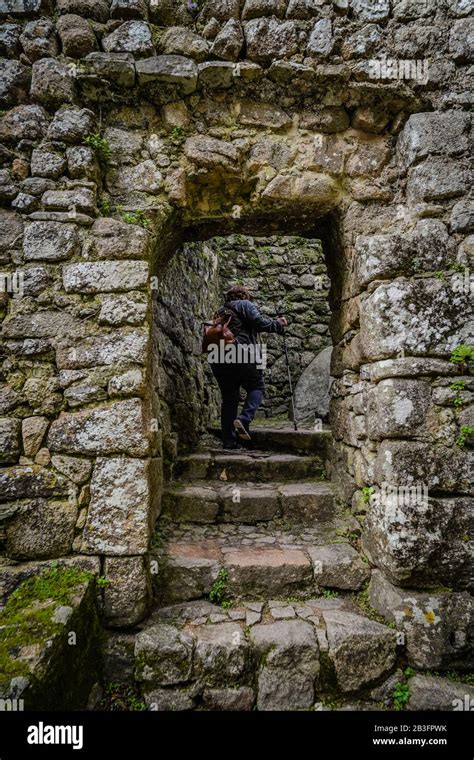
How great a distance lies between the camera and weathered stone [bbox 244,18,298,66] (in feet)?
7.56

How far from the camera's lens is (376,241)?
2.24 m

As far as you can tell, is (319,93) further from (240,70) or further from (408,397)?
(408,397)

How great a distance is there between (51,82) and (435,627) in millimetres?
3662

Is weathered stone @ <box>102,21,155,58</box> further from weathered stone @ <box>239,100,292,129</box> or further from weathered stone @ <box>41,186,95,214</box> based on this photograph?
weathered stone @ <box>41,186,95,214</box>

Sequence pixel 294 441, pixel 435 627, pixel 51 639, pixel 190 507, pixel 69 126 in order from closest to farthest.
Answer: pixel 51 639 → pixel 435 627 → pixel 69 126 → pixel 190 507 → pixel 294 441

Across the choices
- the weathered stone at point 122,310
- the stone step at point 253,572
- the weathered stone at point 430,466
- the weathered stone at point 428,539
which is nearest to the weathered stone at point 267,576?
the stone step at point 253,572

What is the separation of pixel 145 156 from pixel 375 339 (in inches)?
71.6

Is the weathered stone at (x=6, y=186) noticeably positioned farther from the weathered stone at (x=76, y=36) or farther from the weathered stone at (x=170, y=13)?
the weathered stone at (x=170, y=13)

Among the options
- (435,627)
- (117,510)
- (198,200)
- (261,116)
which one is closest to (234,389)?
(198,200)

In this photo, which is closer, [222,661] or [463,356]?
[222,661]

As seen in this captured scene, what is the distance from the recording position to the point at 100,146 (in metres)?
2.30

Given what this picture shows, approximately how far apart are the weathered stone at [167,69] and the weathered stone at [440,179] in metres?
1.47

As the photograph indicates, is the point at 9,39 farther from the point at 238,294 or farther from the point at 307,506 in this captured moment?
the point at 307,506

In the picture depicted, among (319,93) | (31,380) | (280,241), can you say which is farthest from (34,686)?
(280,241)
